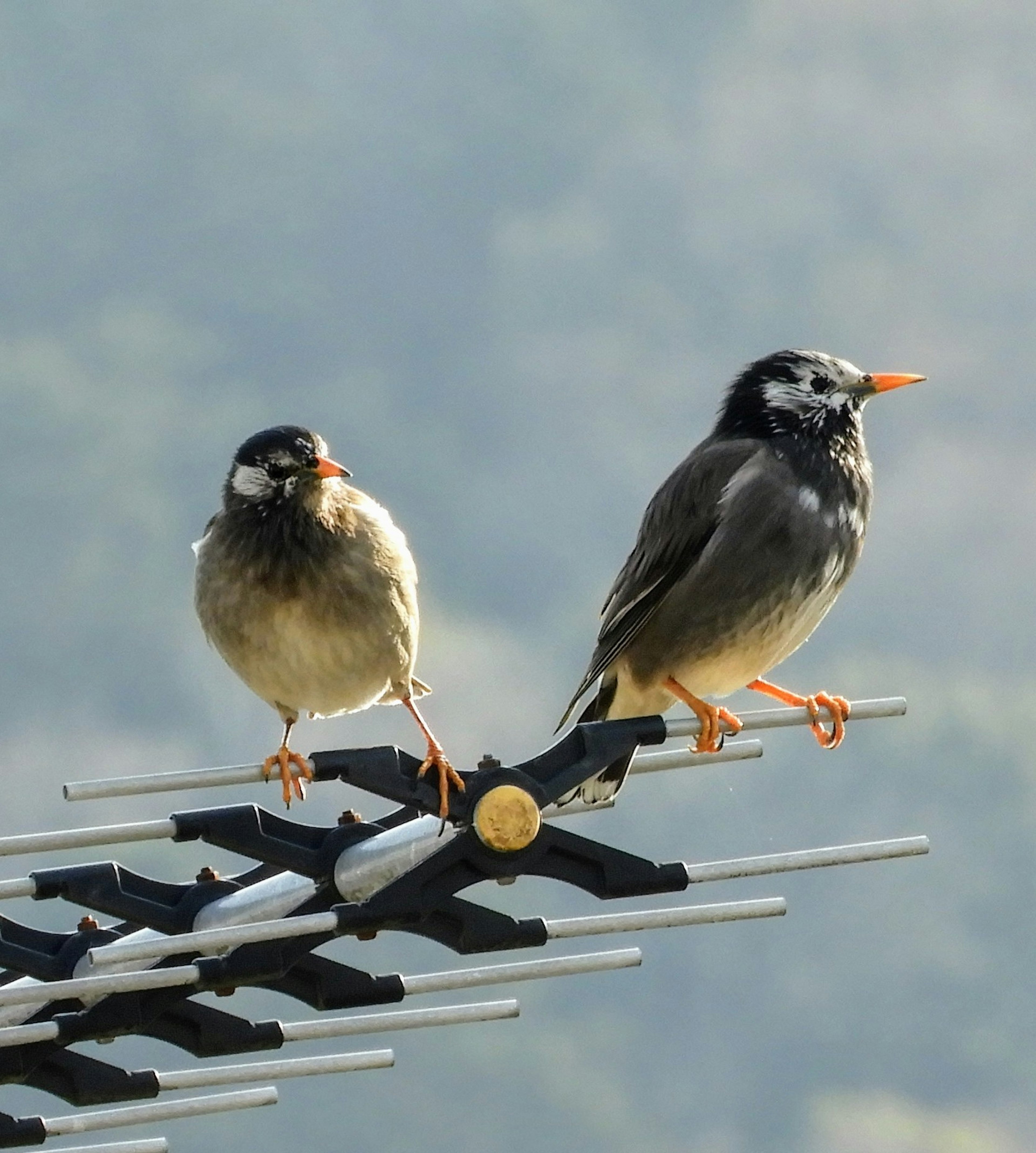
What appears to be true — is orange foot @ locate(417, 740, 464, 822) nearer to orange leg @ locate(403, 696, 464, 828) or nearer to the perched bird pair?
orange leg @ locate(403, 696, 464, 828)

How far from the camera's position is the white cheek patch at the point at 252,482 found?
223 inches

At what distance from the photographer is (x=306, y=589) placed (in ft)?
18.0

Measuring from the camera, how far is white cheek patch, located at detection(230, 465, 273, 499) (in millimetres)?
5668

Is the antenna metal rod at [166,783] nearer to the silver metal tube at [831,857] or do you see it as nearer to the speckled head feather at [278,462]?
the silver metal tube at [831,857]

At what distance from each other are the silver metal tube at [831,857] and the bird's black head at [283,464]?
6.63 feet

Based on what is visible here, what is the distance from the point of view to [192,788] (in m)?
4.07

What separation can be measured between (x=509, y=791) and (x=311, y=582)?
1.75 metres

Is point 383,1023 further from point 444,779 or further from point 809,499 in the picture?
point 809,499

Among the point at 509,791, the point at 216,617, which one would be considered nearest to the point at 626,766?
the point at 509,791

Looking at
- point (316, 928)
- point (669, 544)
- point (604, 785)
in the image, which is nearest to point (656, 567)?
point (669, 544)

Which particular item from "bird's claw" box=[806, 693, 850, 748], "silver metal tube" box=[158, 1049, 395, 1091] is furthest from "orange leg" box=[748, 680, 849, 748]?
"silver metal tube" box=[158, 1049, 395, 1091]

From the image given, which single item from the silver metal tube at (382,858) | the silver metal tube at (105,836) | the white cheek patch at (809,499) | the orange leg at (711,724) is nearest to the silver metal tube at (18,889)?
the silver metal tube at (105,836)

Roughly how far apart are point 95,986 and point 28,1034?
0.35m

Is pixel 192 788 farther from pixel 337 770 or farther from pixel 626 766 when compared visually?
pixel 626 766
